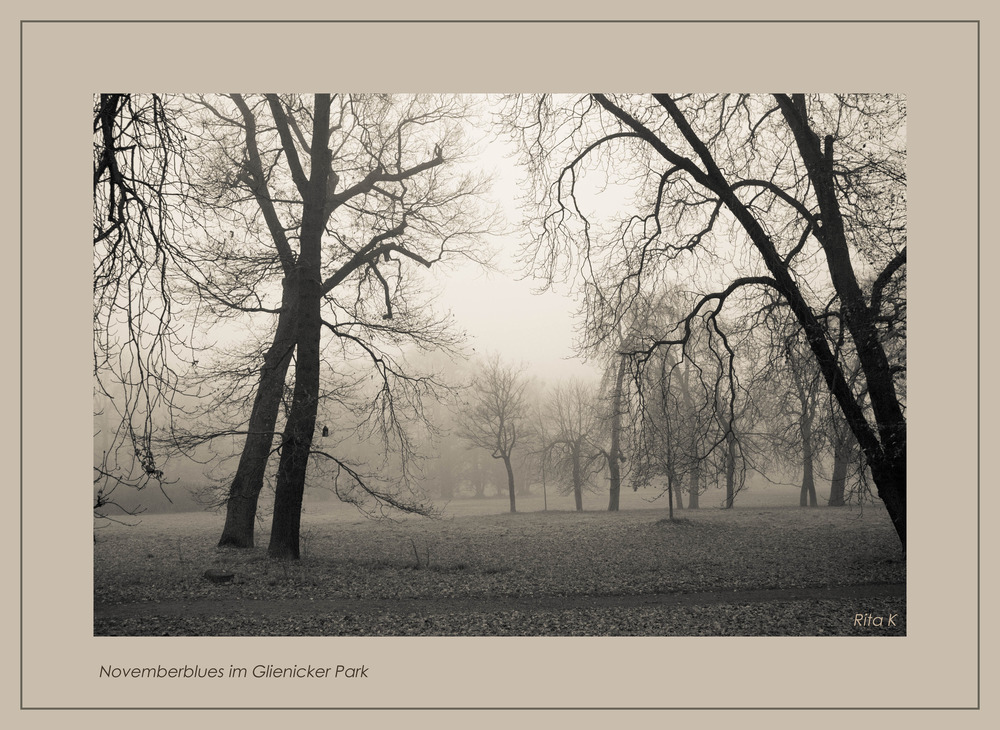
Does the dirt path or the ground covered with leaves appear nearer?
the ground covered with leaves

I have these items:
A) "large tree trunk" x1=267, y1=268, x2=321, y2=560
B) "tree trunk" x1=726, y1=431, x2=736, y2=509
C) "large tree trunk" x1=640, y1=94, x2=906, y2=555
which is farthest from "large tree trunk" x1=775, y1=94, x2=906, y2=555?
"large tree trunk" x1=267, y1=268, x2=321, y2=560

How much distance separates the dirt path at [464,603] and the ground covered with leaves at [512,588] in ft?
0.09

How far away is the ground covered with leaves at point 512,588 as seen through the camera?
308 inches

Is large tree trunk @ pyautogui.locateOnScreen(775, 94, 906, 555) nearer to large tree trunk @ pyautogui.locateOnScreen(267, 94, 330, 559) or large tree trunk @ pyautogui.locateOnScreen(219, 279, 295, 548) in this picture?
large tree trunk @ pyautogui.locateOnScreen(267, 94, 330, 559)

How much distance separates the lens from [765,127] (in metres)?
10.3

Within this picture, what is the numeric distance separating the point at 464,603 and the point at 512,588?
43.4 inches

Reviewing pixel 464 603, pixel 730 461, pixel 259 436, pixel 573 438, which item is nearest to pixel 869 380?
pixel 730 461

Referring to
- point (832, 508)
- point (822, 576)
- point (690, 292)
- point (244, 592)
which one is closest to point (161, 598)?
point (244, 592)

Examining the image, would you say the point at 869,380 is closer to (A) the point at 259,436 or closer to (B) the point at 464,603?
(B) the point at 464,603

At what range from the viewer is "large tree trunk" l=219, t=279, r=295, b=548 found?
1238 cm

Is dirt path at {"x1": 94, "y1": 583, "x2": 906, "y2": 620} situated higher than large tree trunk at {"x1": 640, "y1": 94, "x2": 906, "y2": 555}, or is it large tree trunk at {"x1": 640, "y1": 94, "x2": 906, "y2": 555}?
large tree trunk at {"x1": 640, "y1": 94, "x2": 906, "y2": 555}

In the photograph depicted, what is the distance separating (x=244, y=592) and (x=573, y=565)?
19.0 ft

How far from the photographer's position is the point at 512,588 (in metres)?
9.59

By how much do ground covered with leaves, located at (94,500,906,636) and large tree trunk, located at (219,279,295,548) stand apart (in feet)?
2.22
